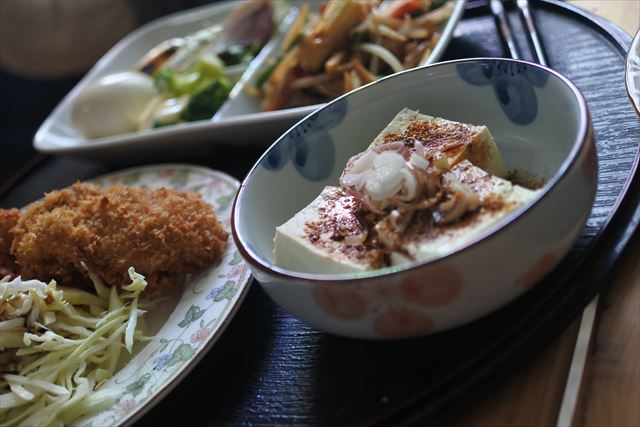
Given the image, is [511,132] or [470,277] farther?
[511,132]

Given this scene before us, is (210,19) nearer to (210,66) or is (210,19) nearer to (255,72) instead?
(210,66)

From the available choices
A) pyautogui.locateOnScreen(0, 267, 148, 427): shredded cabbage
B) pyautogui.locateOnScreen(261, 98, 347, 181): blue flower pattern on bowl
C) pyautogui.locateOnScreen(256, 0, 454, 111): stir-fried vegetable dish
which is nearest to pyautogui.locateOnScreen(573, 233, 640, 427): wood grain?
pyautogui.locateOnScreen(261, 98, 347, 181): blue flower pattern on bowl

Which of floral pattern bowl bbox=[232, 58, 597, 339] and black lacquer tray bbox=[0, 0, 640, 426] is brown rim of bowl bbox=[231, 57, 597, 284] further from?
black lacquer tray bbox=[0, 0, 640, 426]

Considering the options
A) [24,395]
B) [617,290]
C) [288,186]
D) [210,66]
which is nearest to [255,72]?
[210,66]

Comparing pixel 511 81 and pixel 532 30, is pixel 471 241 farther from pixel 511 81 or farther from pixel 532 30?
pixel 532 30

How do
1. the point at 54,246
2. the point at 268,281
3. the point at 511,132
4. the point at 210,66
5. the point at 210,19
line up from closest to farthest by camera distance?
the point at 268,281
the point at 511,132
the point at 54,246
the point at 210,66
the point at 210,19

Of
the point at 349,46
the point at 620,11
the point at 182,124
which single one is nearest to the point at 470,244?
the point at 620,11

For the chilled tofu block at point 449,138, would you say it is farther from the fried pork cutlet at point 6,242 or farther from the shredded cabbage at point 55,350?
the fried pork cutlet at point 6,242
